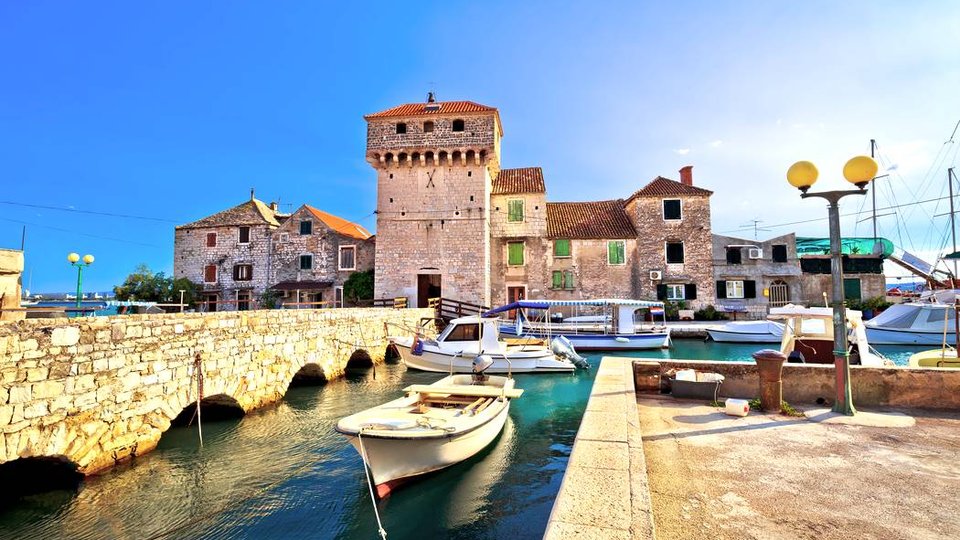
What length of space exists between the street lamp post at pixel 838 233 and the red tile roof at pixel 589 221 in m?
21.2

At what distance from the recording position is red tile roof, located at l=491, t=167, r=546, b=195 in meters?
27.2

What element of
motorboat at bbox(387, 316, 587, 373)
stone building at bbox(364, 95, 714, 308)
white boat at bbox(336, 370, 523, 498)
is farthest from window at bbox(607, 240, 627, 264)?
white boat at bbox(336, 370, 523, 498)

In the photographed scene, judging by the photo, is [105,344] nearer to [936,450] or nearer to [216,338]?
[216,338]

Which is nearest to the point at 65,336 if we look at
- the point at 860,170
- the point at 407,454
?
the point at 407,454

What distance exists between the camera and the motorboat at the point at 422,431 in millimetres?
5621

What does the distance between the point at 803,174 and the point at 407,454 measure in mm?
6498

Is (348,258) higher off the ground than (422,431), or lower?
higher

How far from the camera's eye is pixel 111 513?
5496mm

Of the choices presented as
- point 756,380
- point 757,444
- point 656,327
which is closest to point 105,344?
point 757,444

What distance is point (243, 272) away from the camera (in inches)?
1075

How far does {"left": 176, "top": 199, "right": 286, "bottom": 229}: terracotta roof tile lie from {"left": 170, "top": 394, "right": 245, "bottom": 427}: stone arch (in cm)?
2021

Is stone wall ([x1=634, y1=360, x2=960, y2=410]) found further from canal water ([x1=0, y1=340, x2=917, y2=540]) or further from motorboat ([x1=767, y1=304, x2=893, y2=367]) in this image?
motorboat ([x1=767, y1=304, x2=893, y2=367])

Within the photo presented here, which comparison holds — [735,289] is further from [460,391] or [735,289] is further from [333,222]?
[333,222]

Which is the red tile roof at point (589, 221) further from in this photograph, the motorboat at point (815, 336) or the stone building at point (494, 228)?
the motorboat at point (815, 336)
